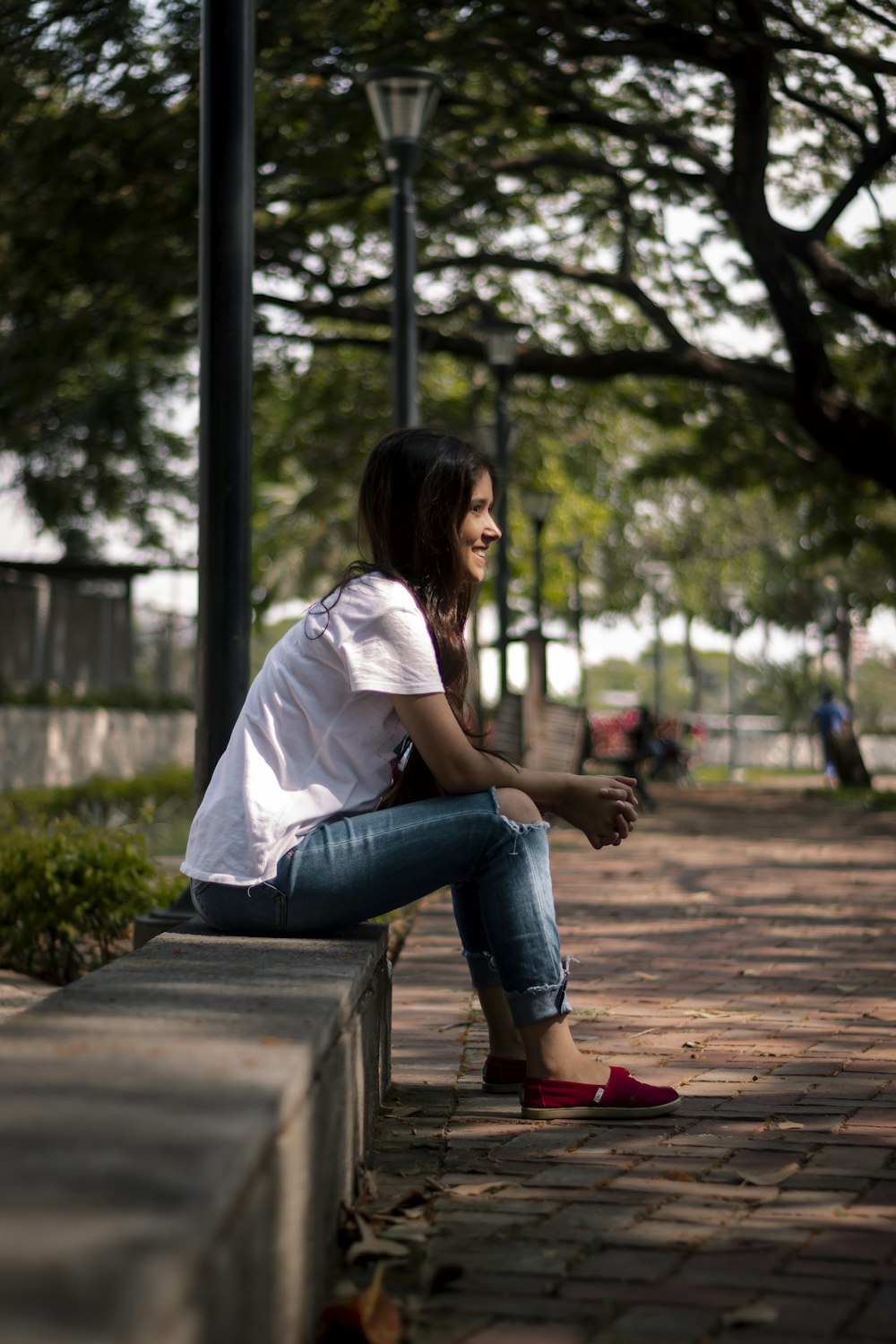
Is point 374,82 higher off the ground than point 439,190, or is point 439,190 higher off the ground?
point 439,190

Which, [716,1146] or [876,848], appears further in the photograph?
[876,848]

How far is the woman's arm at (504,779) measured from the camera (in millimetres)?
3531

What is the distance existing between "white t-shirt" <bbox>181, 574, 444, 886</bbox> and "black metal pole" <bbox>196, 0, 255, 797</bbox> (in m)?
1.86

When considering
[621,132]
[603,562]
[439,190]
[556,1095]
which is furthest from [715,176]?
[603,562]

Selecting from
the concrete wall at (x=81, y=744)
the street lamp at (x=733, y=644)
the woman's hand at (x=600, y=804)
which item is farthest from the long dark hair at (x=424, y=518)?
the street lamp at (x=733, y=644)

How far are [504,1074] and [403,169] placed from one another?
279 inches

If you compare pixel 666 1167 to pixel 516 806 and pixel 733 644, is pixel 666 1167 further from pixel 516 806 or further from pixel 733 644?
pixel 733 644

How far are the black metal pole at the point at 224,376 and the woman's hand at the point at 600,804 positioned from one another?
2.03 meters

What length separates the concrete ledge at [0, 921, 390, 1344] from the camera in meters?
1.45

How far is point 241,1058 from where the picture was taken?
2.27m

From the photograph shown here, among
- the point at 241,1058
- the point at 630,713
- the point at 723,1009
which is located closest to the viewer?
the point at 241,1058

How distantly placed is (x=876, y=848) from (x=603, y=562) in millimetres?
36824

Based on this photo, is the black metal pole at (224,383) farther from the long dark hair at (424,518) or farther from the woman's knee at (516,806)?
the woman's knee at (516,806)

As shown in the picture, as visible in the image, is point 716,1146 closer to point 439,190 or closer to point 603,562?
point 439,190
